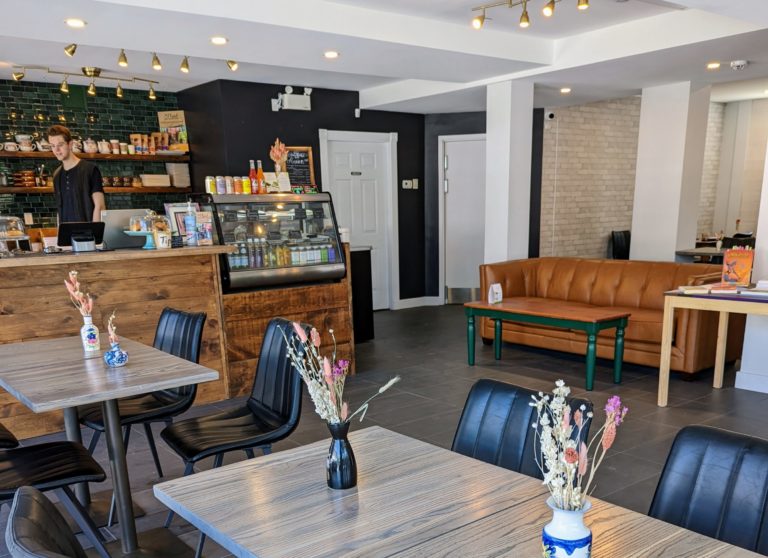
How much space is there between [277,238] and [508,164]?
242 centimetres

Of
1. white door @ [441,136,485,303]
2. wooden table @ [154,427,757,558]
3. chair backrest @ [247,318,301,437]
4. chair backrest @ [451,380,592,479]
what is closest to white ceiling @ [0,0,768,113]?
white door @ [441,136,485,303]

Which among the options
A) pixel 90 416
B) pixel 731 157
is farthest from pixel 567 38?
pixel 731 157

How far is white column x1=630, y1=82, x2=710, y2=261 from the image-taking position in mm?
5914

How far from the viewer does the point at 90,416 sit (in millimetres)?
2725

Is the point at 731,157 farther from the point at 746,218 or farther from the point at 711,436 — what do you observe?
the point at 711,436

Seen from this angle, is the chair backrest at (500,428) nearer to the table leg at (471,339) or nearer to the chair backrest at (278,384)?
the chair backrest at (278,384)

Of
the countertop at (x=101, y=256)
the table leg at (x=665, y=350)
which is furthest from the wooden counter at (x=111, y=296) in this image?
the table leg at (x=665, y=350)

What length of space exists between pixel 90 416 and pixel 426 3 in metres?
3.28

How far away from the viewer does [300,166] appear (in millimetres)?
6781

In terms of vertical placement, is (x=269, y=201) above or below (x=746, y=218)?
above

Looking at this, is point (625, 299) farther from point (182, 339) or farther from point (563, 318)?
point (182, 339)

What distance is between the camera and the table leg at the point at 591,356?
4344 mm

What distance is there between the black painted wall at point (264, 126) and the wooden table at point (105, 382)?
153 inches

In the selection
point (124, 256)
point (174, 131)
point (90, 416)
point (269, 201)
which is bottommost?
point (90, 416)
